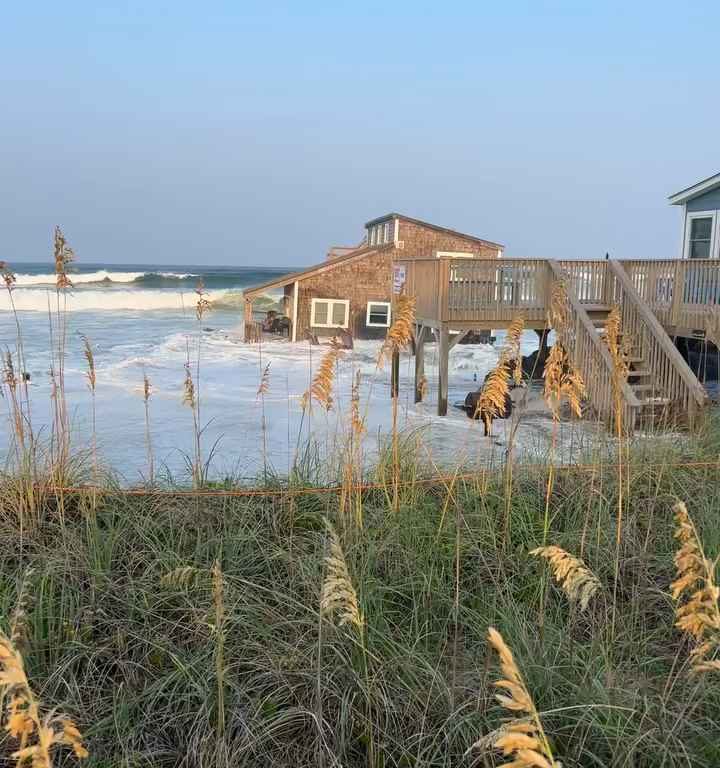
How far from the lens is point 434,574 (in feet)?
12.2

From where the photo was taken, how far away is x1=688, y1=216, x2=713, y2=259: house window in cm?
1966

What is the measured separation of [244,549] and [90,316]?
53816 millimetres

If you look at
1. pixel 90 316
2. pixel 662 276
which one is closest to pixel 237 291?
pixel 90 316

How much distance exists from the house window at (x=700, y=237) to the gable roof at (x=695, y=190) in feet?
1.90

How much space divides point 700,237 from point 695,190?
4.03ft

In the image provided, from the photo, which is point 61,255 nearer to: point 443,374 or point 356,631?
point 356,631

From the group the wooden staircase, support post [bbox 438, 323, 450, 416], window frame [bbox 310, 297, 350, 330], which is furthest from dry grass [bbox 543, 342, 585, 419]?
window frame [bbox 310, 297, 350, 330]

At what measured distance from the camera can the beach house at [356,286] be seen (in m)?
31.6

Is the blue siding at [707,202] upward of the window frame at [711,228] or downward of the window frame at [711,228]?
upward

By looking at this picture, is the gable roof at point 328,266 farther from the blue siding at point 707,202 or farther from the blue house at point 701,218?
the blue siding at point 707,202

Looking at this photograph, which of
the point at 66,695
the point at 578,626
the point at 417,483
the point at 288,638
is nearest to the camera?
the point at 66,695

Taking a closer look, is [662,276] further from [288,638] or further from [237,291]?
[237,291]

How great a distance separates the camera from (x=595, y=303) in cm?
1395

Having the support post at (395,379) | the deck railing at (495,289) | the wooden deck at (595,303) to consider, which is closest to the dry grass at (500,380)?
the support post at (395,379)
